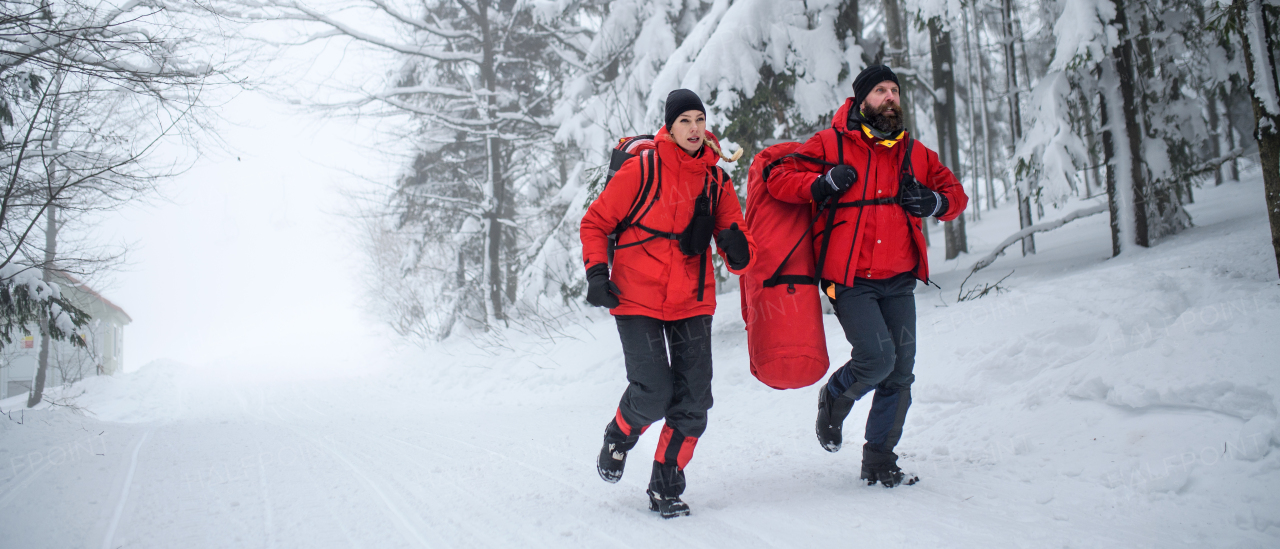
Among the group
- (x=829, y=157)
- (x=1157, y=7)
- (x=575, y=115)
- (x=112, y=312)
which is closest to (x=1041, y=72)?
(x=1157, y=7)

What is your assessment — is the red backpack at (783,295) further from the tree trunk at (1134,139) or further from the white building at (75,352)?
the white building at (75,352)

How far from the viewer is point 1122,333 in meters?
3.90

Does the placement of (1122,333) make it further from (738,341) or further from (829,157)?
(738,341)

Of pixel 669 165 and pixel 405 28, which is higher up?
pixel 405 28

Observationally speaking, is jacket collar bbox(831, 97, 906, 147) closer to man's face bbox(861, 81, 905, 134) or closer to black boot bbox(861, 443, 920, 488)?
man's face bbox(861, 81, 905, 134)

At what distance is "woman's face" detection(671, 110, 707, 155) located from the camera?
2.86 metres

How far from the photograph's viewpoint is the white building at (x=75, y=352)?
9.27m

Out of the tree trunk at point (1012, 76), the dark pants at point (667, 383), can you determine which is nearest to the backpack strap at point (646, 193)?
the dark pants at point (667, 383)

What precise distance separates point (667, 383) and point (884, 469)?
112 cm

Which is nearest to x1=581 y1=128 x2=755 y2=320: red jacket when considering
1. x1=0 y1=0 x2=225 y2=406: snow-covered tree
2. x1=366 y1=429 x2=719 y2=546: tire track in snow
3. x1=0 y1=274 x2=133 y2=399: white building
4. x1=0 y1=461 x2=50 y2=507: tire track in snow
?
x1=366 y1=429 x2=719 y2=546: tire track in snow

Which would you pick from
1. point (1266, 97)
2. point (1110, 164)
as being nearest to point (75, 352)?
point (1110, 164)

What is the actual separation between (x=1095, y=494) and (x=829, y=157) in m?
1.85

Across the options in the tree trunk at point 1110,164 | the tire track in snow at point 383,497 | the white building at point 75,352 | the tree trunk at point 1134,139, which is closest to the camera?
the tire track in snow at point 383,497

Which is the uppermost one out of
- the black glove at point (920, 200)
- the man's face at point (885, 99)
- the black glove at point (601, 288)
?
the man's face at point (885, 99)
